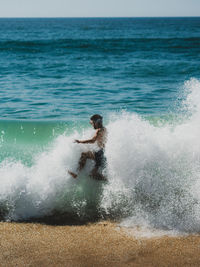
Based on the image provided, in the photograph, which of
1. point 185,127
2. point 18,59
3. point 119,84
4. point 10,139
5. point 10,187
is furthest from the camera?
point 18,59

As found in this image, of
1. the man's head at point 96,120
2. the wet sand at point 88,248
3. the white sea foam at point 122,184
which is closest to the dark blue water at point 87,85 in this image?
the white sea foam at point 122,184

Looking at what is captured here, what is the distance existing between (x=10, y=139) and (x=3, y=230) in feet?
13.8

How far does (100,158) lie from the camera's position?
601 cm

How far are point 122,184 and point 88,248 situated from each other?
63.9 inches

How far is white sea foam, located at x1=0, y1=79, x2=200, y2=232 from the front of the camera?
5449 millimetres

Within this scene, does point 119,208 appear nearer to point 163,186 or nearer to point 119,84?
point 163,186

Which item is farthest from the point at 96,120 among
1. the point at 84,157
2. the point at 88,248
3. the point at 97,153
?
the point at 88,248

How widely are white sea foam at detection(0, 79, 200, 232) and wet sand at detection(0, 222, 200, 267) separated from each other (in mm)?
435

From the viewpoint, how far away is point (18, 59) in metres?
24.8

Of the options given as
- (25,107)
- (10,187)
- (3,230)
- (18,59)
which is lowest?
(3,230)

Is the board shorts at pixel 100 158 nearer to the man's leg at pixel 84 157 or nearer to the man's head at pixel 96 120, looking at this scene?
the man's leg at pixel 84 157

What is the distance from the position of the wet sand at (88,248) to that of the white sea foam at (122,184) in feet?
1.43

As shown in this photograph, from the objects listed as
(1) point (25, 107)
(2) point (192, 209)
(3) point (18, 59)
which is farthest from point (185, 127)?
(3) point (18, 59)

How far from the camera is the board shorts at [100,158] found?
599 cm
